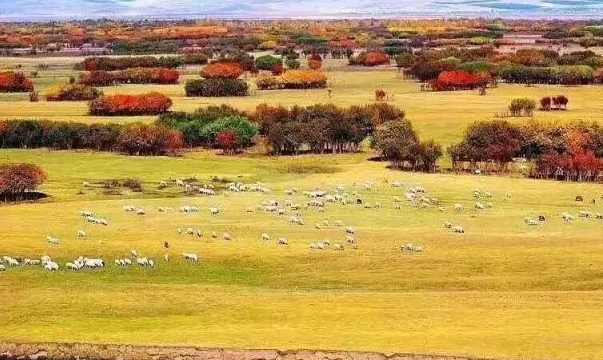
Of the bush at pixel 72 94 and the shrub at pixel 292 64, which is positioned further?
the shrub at pixel 292 64

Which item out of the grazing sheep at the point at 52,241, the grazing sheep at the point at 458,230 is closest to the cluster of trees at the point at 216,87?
the grazing sheep at the point at 458,230

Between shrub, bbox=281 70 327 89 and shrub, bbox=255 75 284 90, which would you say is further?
shrub, bbox=281 70 327 89

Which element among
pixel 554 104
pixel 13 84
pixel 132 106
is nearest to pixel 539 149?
pixel 554 104

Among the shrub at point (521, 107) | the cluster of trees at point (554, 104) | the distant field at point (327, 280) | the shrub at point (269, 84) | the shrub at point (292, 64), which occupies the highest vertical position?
the distant field at point (327, 280)

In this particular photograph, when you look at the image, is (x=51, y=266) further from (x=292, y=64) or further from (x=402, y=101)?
(x=292, y=64)

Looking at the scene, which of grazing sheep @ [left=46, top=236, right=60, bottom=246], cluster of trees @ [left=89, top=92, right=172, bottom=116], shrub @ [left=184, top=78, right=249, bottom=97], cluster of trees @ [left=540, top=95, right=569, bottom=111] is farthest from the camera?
shrub @ [left=184, top=78, right=249, bottom=97]

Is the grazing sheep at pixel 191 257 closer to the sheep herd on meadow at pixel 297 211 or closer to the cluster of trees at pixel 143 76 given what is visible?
the sheep herd on meadow at pixel 297 211

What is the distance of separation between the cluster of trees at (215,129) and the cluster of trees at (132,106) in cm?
973

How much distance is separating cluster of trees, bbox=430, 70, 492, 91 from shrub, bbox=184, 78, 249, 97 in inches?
687

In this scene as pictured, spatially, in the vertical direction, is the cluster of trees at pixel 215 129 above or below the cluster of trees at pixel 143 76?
above

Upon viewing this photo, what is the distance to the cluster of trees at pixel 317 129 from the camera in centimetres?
6762

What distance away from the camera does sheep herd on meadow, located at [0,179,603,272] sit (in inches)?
1485

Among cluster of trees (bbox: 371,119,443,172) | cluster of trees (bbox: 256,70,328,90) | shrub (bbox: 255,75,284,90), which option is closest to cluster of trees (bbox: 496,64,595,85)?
cluster of trees (bbox: 256,70,328,90)

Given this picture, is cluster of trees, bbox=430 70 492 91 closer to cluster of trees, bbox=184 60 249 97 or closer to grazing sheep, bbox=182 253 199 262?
cluster of trees, bbox=184 60 249 97
